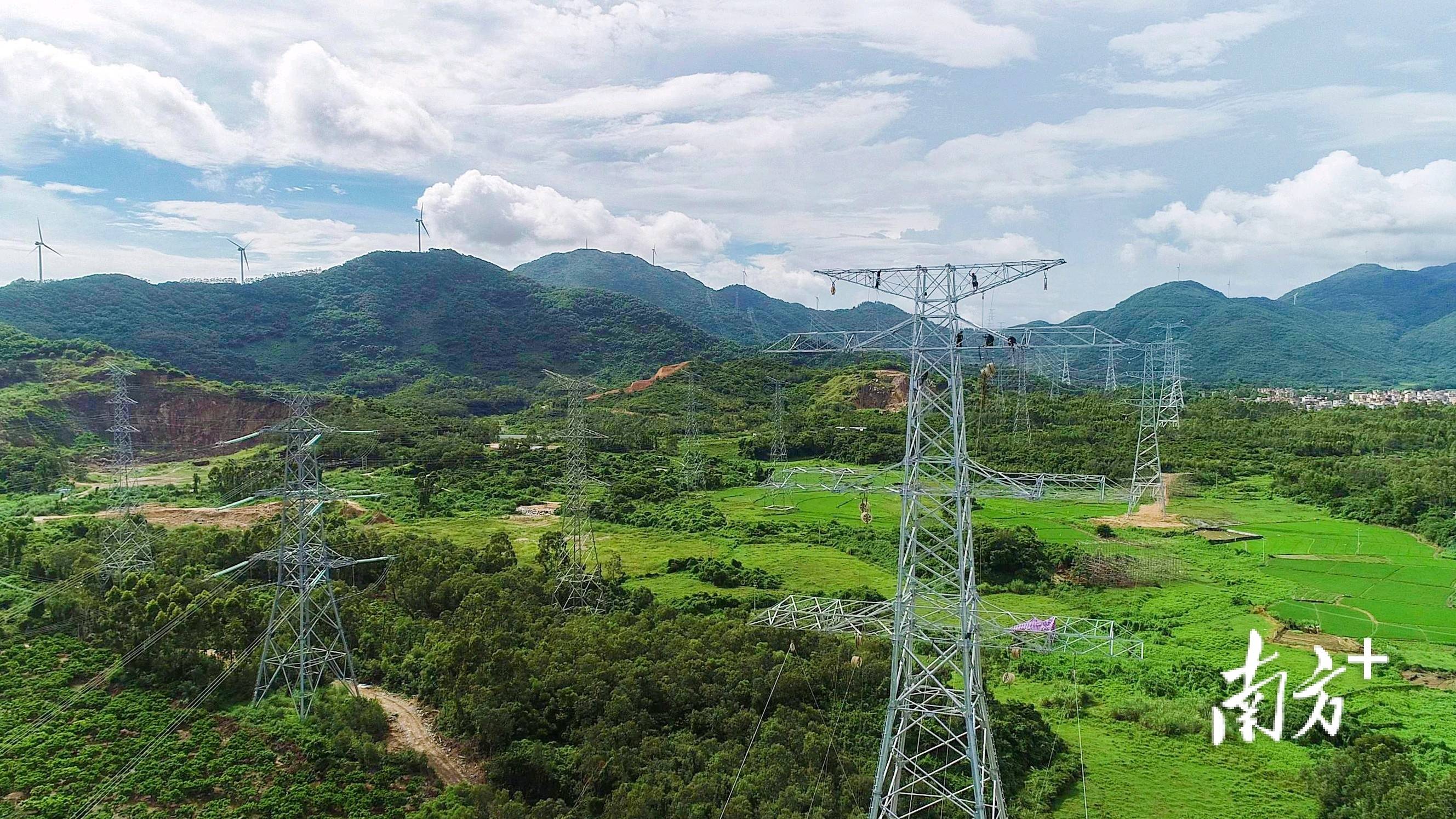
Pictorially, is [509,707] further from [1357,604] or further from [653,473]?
[653,473]

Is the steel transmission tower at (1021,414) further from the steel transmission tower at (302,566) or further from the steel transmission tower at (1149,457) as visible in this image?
the steel transmission tower at (302,566)

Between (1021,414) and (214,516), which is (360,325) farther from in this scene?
(1021,414)

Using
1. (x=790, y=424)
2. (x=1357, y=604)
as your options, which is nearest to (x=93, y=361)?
(x=790, y=424)

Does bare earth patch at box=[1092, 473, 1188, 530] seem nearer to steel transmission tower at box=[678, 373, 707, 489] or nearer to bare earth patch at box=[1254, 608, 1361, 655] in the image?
bare earth patch at box=[1254, 608, 1361, 655]

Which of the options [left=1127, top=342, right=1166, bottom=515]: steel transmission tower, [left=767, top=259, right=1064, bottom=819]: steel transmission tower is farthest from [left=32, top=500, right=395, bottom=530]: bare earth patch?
[left=1127, top=342, right=1166, bottom=515]: steel transmission tower

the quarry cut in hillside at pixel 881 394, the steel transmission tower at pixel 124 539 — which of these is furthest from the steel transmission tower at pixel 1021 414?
the steel transmission tower at pixel 124 539

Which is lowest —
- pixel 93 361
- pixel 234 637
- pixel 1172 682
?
pixel 1172 682
